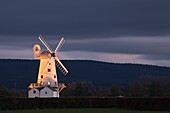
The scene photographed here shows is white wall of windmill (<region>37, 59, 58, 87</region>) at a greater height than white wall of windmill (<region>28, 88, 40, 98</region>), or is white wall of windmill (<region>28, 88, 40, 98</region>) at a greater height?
white wall of windmill (<region>37, 59, 58, 87</region>)

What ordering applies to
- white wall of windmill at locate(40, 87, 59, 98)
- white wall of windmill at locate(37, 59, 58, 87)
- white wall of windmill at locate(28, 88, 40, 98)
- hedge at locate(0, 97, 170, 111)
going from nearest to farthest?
hedge at locate(0, 97, 170, 111)
white wall of windmill at locate(40, 87, 59, 98)
white wall of windmill at locate(28, 88, 40, 98)
white wall of windmill at locate(37, 59, 58, 87)

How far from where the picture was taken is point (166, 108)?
67.9 metres

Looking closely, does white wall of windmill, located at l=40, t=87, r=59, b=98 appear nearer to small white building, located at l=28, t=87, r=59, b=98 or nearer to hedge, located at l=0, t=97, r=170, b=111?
small white building, located at l=28, t=87, r=59, b=98

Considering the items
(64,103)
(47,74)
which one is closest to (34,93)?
(47,74)

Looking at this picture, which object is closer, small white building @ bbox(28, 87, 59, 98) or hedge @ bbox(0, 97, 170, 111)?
hedge @ bbox(0, 97, 170, 111)

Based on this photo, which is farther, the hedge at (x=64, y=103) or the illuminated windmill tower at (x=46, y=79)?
the illuminated windmill tower at (x=46, y=79)

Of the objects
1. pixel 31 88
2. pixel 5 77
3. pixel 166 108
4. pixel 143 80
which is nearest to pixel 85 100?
pixel 166 108

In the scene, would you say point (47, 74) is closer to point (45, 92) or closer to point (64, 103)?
point (45, 92)

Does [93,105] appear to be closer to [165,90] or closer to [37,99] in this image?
[37,99]

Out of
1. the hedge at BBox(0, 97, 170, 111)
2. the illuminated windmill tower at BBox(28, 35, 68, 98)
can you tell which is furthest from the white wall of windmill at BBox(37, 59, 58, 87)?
the hedge at BBox(0, 97, 170, 111)

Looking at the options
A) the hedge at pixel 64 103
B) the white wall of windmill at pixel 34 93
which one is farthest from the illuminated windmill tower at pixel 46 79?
the hedge at pixel 64 103

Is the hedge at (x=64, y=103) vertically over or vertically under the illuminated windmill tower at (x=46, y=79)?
under

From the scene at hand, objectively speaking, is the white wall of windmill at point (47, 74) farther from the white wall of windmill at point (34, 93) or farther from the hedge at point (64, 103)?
the hedge at point (64, 103)

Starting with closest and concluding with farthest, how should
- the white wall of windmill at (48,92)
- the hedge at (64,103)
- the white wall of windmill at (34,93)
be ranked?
the hedge at (64,103) → the white wall of windmill at (48,92) → the white wall of windmill at (34,93)
